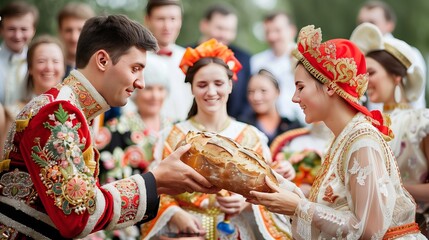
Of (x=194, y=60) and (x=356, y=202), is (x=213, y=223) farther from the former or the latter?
(x=356, y=202)

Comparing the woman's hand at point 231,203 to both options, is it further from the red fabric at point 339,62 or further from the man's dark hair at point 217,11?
the man's dark hair at point 217,11

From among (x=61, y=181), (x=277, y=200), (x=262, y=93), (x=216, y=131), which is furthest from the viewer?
(x=262, y=93)

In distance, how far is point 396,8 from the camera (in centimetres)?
1570

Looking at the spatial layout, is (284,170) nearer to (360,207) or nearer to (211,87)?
(211,87)

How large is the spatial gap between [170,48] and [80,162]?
4360mm

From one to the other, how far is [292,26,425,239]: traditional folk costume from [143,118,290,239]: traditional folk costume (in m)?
1.23

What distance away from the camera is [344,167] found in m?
4.18

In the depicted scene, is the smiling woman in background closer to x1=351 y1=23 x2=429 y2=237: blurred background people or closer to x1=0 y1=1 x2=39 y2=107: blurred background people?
x1=0 y1=1 x2=39 y2=107: blurred background people

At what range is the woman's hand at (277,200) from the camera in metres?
4.12

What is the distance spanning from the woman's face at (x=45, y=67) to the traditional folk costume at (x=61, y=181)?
99.3 inches

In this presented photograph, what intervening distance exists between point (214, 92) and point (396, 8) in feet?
35.9

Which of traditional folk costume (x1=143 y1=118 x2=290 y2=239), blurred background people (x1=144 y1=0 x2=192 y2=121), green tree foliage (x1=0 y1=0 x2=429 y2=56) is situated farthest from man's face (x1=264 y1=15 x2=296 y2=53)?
green tree foliage (x1=0 y1=0 x2=429 y2=56)

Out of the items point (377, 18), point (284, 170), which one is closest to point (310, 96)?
point (284, 170)

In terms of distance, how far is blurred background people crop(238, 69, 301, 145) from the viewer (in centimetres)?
740
